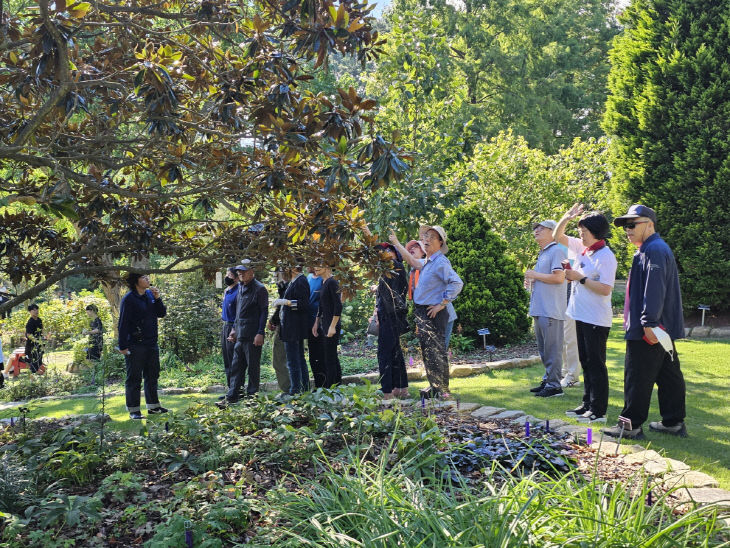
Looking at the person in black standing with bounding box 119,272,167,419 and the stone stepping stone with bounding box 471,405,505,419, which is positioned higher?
the person in black standing with bounding box 119,272,167,419

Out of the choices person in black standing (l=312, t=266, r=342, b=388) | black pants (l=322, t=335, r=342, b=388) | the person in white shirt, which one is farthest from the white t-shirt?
black pants (l=322, t=335, r=342, b=388)

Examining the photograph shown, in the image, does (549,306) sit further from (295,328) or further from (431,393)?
(295,328)

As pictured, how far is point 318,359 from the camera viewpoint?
771 cm

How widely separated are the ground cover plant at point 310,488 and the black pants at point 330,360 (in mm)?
2123

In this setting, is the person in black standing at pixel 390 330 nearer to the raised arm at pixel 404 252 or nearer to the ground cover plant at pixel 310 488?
the raised arm at pixel 404 252

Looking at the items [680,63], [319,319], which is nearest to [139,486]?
[319,319]

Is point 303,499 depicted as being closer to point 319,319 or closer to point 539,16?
point 319,319

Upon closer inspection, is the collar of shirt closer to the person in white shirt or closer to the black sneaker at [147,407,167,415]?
the person in white shirt

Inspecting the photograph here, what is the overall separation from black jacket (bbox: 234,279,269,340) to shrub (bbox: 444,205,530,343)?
12.6ft

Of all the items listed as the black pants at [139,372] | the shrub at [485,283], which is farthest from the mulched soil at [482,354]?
the black pants at [139,372]

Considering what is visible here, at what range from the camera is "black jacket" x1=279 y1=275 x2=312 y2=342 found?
7.50 meters

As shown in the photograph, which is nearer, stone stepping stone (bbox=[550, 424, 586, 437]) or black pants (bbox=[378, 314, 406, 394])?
stone stepping stone (bbox=[550, 424, 586, 437])

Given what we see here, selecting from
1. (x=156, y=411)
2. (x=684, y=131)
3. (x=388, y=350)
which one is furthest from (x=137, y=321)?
(x=684, y=131)

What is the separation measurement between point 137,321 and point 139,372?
0.64 metres
